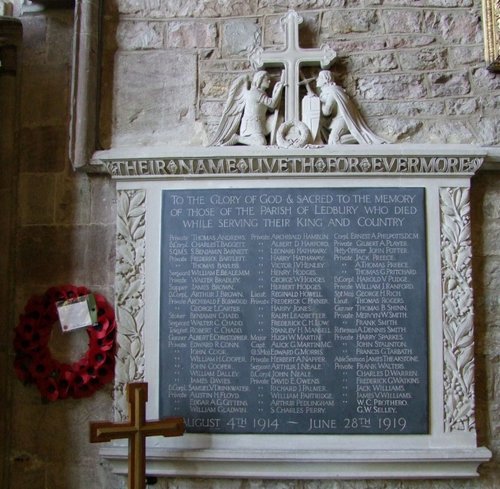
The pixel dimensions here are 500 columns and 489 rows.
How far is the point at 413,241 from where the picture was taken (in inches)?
140

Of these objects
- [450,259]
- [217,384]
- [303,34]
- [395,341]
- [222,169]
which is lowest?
[217,384]

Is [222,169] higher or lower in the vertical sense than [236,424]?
higher

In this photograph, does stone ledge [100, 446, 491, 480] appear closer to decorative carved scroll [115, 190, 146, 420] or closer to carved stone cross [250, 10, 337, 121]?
decorative carved scroll [115, 190, 146, 420]

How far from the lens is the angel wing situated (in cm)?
369

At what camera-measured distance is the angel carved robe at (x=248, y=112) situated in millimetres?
3688

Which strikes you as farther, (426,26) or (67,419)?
(426,26)

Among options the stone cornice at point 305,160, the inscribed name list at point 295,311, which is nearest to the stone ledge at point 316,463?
the inscribed name list at point 295,311

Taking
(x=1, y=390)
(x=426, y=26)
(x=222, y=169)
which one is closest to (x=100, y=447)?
(x=1, y=390)

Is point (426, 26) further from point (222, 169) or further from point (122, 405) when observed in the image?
point (122, 405)

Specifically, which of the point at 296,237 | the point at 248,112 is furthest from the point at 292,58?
the point at 296,237

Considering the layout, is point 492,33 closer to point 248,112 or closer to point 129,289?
point 248,112

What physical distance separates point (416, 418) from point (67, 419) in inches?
77.0

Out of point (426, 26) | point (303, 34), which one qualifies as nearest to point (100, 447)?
point (303, 34)

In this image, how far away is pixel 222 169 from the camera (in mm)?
3623
